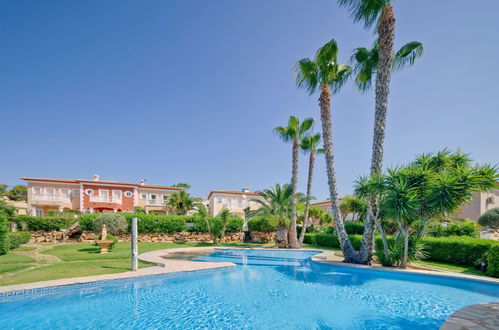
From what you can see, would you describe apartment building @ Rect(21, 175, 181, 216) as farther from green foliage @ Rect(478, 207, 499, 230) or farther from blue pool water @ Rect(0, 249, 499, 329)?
green foliage @ Rect(478, 207, 499, 230)

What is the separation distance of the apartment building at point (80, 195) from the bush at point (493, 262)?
3711 cm

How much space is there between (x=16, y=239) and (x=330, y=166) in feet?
69.5

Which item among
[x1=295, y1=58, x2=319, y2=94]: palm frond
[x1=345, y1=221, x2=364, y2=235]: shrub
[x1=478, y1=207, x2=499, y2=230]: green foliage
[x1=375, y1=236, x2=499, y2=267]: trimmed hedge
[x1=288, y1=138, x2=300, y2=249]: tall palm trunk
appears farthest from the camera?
[x1=478, y1=207, x2=499, y2=230]: green foliage

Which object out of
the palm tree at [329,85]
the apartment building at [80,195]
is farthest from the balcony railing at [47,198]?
the palm tree at [329,85]

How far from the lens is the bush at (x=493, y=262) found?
9.12 metres

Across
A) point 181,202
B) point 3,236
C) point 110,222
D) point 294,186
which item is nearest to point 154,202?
point 181,202

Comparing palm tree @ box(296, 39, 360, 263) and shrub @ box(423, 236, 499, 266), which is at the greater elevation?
palm tree @ box(296, 39, 360, 263)

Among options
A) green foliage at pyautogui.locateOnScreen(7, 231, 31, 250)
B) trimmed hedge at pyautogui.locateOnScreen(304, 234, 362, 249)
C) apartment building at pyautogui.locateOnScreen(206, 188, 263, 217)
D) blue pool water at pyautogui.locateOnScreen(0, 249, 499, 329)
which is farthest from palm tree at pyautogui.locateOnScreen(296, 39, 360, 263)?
apartment building at pyautogui.locateOnScreen(206, 188, 263, 217)

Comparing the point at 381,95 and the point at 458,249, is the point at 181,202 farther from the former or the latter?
the point at 458,249

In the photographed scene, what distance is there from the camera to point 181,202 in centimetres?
3391

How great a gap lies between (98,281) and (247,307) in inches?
212

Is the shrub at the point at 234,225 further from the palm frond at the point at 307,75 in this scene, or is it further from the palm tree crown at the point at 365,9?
the palm tree crown at the point at 365,9

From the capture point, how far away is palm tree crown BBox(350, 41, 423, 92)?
36.7ft

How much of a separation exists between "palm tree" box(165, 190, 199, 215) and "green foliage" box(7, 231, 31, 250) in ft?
53.2
